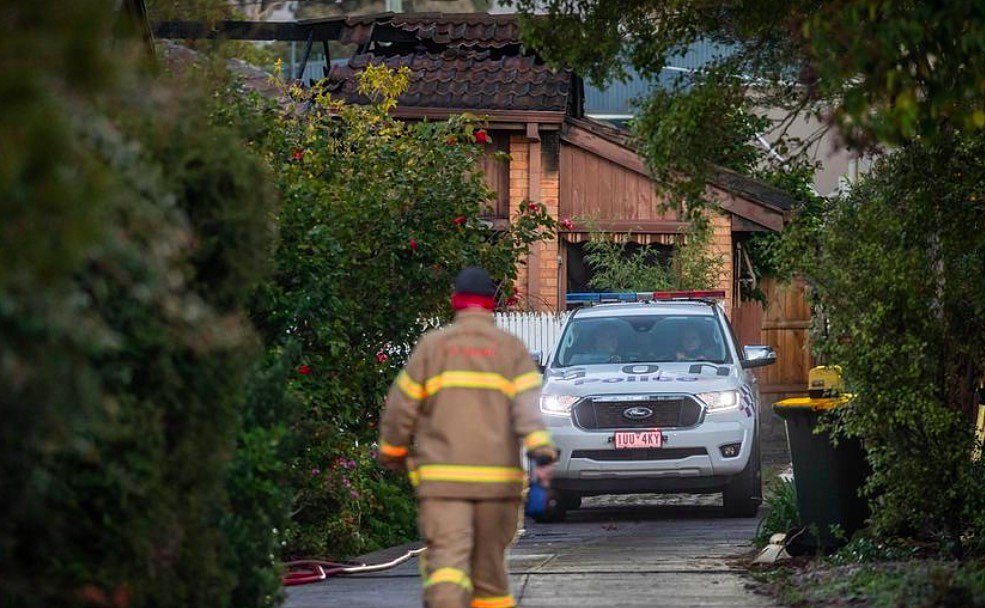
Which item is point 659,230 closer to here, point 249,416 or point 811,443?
point 811,443

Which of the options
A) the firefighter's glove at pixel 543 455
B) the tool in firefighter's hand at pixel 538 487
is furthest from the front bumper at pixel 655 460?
the firefighter's glove at pixel 543 455

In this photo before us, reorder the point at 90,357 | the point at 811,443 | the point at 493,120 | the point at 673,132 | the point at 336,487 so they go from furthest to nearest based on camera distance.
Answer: the point at 493,120, the point at 336,487, the point at 811,443, the point at 673,132, the point at 90,357

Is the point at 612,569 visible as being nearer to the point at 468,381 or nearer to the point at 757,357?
the point at 468,381

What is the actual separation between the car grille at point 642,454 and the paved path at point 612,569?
585mm

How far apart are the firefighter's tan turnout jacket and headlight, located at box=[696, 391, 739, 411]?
732cm

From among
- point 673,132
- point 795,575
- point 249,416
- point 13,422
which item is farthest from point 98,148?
point 795,575

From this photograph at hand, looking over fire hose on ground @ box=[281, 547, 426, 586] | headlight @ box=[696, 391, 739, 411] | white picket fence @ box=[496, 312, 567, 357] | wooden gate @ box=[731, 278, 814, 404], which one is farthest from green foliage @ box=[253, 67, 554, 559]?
wooden gate @ box=[731, 278, 814, 404]

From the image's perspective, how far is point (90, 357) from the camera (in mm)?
5344

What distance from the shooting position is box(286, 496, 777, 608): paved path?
992 cm

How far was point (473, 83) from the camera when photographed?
977 inches

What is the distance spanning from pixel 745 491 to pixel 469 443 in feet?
Answer: 25.7

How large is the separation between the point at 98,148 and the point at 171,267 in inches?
34.7

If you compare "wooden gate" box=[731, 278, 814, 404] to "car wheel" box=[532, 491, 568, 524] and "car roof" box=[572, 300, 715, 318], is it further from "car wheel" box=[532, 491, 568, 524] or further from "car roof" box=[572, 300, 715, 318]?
"car wheel" box=[532, 491, 568, 524]

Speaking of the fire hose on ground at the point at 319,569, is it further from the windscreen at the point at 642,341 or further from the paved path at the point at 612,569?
the windscreen at the point at 642,341
